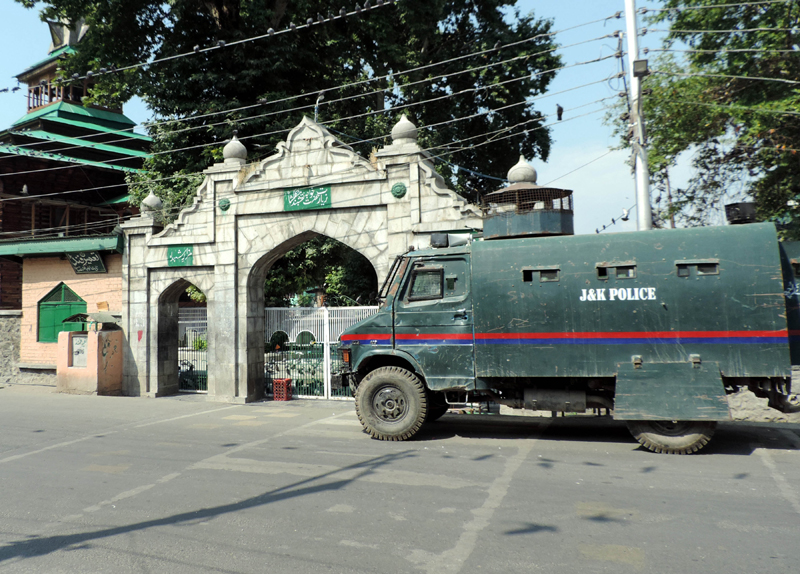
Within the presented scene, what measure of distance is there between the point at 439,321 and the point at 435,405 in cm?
158

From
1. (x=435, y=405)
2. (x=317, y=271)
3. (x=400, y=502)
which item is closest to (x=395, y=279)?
(x=435, y=405)

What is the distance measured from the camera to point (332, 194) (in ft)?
42.3

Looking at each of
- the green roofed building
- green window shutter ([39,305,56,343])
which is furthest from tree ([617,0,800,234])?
green window shutter ([39,305,56,343])

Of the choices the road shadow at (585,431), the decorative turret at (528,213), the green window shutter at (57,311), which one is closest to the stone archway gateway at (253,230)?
the decorative turret at (528,213)

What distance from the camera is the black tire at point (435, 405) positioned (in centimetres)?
882

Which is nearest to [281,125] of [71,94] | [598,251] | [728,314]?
[598,251]

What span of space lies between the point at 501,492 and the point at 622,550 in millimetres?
1619

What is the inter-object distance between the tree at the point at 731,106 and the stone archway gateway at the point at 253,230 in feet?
19.7

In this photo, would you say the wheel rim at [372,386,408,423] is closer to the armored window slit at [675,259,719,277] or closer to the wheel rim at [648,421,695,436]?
the wheel rim at [648,421,695,436]

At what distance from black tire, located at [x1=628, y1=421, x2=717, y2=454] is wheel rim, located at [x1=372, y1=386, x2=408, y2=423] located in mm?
3221

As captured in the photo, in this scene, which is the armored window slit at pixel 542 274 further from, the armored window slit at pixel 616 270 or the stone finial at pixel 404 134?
the stone finial at pixel 404 134

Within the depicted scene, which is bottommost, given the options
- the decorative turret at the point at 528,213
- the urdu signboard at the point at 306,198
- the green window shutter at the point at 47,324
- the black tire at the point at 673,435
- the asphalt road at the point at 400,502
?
the asphalt road at the point at 400,502

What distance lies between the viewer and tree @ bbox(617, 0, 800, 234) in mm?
11750

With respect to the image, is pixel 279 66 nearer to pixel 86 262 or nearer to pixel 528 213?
pixel 86 262
